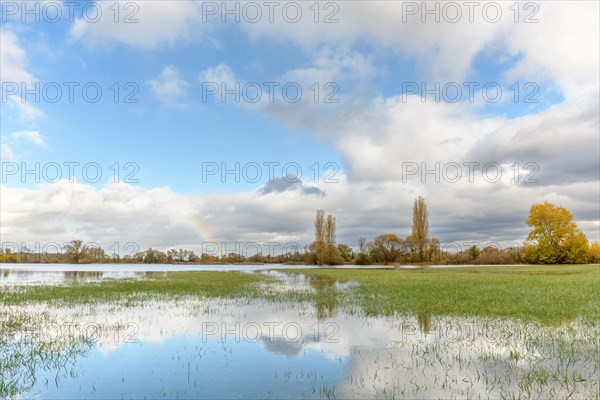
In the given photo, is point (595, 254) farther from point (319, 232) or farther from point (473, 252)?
point (319, 232)

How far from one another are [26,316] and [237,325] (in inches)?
387

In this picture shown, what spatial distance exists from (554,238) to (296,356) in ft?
268

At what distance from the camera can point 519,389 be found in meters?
7.55

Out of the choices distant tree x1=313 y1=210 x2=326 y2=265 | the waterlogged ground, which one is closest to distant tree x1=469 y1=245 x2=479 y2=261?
distant tree x1=313 y1=210 x2=326 y2=265

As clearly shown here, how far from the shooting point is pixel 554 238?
7456 cm

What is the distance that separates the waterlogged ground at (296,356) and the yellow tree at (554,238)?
71.2 meters

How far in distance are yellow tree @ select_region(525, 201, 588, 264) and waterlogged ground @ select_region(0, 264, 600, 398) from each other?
7118 centimetres

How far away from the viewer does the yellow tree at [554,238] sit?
73.2 meters

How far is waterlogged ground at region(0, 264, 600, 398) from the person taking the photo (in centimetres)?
791

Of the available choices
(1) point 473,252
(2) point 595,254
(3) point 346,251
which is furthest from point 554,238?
(3) point 346,251

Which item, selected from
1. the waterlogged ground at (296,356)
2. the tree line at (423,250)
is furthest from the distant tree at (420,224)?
A: the waterlogged ground at (296,356)

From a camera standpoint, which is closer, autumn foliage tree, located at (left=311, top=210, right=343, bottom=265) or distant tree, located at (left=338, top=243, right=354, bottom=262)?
autumn foliage tree, located at (left=311, top=210, right=343, bottom=265)

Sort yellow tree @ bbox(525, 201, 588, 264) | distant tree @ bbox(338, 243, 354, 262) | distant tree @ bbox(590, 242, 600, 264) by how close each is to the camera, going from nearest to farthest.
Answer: yellow tree @ bbox(525, 201, 588, 264) < distant tree @ bbox(590, 242, 600, 264) < distant tree @ bbox(338, 243, 354, 262)

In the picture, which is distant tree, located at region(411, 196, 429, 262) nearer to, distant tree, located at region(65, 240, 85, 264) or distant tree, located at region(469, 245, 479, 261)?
distant tree, located at region(469, 245, 479, 261)
